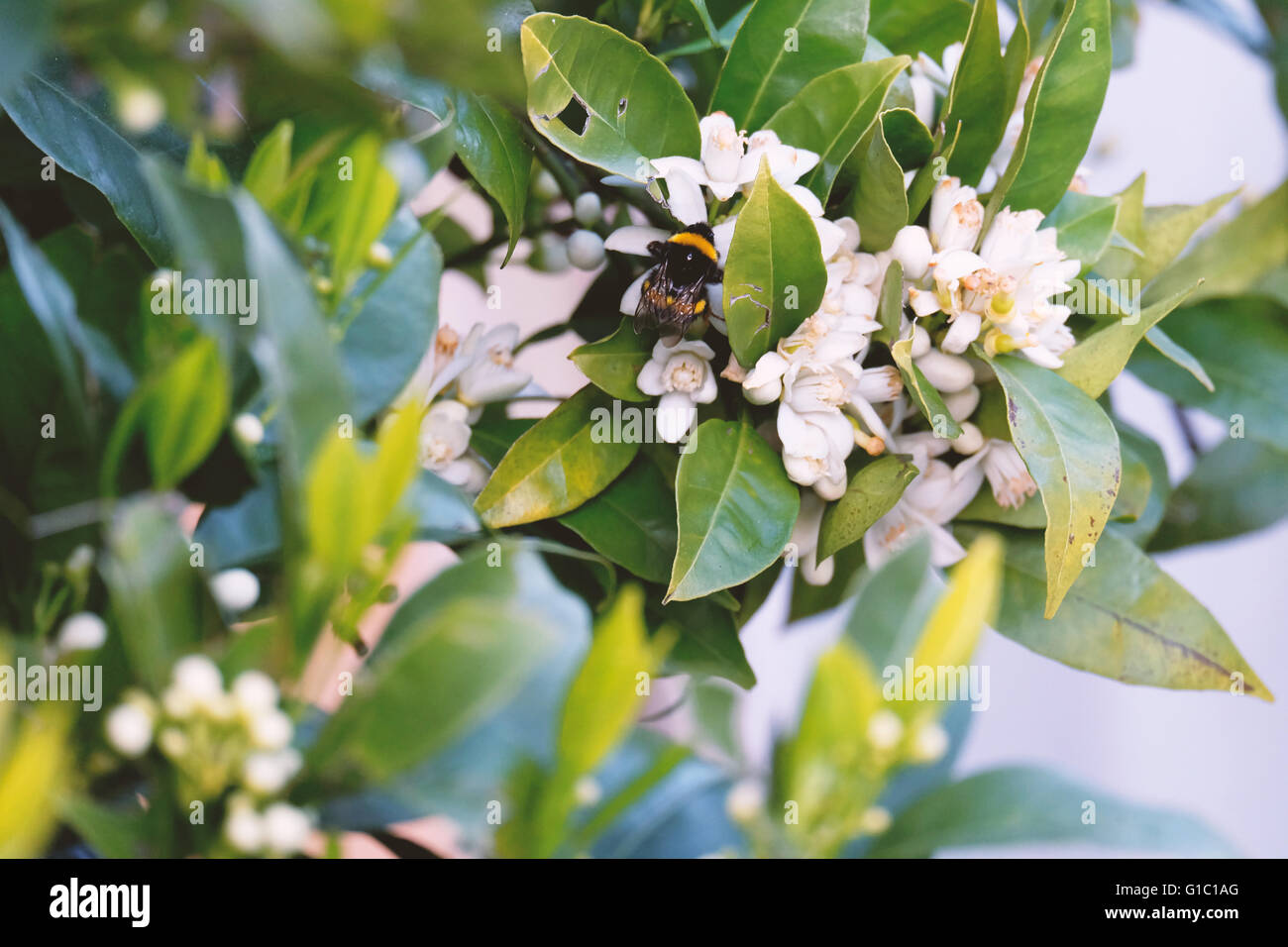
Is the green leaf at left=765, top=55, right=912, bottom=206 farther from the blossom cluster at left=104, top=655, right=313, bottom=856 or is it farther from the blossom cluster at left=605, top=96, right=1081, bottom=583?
the blossom cluster at left=104, top=655, right=313, bottom=856

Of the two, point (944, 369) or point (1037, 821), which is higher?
point (944, 369)

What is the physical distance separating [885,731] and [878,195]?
0.24 m

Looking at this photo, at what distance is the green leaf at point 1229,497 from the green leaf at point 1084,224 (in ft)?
0.82

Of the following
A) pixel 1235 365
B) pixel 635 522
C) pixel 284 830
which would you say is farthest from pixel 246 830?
pixel 1235 365

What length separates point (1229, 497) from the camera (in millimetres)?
583

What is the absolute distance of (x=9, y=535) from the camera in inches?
10.0

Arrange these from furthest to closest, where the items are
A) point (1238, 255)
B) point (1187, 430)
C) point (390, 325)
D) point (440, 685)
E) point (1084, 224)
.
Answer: point (1187, 430) < point (1238, 255) < point (1084, 224) < point (390, 325) < point (440, 685)

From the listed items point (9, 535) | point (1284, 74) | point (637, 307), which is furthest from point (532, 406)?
point (1284, 74)

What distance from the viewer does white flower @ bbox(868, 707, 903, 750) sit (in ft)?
0.58

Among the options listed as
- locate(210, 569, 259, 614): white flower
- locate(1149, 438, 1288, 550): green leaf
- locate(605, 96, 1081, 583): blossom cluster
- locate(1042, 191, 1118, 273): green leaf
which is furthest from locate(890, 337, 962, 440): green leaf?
locate(1149, 438, 1288, 550): green leaf

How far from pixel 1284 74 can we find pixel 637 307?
1.97 ft

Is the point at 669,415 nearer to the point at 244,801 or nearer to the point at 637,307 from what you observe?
the point at 637,307

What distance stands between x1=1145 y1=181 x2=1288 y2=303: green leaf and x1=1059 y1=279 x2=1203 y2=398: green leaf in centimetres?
19

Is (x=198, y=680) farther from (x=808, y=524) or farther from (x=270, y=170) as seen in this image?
(x=808, y=524)
